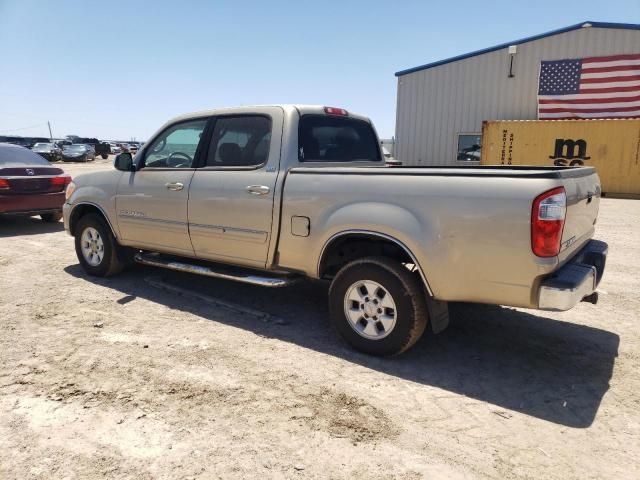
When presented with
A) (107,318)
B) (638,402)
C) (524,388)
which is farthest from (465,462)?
(107,318)

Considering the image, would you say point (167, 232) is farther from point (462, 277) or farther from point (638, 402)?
point (638, 402)

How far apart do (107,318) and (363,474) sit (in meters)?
3.01

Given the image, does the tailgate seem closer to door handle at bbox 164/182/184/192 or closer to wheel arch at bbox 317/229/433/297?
wheel arch at bbox 317/229/433/297

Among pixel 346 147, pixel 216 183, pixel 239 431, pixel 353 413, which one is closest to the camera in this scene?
pixel 239 431

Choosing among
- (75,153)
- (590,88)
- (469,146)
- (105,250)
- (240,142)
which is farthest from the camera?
(75,153)

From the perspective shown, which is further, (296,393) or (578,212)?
(578,212)

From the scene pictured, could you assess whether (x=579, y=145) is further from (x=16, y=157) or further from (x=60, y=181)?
(x=16, y=157)

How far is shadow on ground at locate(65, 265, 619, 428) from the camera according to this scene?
3078 mm

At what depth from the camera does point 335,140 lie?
4.58m

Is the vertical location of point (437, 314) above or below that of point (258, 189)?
below

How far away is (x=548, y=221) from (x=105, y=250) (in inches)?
187

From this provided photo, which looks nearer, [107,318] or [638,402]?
[638,402]

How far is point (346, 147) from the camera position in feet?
15.5

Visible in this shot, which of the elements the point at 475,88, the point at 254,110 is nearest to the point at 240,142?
the point at 254,110
